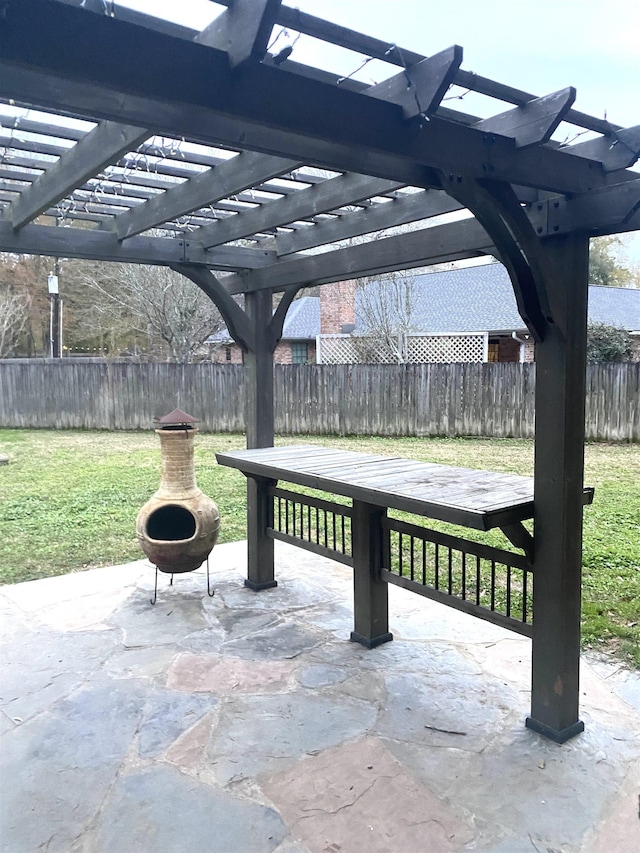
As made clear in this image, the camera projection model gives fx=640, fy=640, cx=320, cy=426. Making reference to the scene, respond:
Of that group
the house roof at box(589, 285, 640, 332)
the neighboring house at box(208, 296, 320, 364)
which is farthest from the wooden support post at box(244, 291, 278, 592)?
the neighboring house at box(208, 296, 320, 364)

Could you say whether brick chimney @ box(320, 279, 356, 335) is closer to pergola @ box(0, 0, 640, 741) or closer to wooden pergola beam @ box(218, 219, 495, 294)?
wooden pergola beam @ box(218, 219, 495, 294)

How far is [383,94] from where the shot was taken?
1646mm

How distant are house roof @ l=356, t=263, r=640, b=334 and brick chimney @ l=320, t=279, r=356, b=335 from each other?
108 cm

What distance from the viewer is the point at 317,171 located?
2.75m

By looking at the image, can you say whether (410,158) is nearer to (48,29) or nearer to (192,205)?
(48,29)

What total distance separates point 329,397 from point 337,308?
7246 mm

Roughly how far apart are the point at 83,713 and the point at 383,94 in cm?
242

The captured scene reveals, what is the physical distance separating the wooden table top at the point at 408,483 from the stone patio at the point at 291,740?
80 centimetres

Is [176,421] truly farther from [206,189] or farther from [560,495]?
[560,495]

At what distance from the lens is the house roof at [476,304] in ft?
50.4

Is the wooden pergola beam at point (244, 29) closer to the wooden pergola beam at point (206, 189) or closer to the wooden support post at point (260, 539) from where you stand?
the wooden pergola beam at point (206, 189)

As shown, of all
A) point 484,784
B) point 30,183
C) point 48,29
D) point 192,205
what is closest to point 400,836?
point 484,784

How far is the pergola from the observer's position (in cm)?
Result: 134

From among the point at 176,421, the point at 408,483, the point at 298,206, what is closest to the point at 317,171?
the point at 298,206
